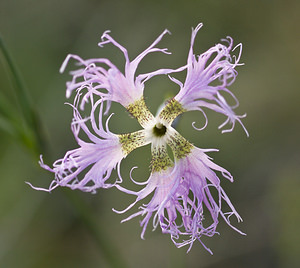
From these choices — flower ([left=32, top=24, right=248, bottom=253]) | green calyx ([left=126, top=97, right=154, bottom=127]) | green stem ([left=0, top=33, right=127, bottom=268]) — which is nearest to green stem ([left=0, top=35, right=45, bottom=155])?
green stem ([left=0, top=33, right=127, bottom=268])

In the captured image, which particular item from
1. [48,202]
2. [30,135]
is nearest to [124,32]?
[48,202]

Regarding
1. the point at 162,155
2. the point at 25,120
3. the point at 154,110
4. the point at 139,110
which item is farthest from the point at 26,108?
the point at 154,110

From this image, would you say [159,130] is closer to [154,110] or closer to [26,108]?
[26,108]

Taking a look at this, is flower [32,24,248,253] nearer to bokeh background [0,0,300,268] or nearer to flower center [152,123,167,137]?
flower center [152,123,167,137]

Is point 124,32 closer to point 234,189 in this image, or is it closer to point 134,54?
point 134,54

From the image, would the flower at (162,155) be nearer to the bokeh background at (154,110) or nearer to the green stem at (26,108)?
the green stem at (26,108)

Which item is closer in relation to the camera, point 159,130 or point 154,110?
point 159,130
